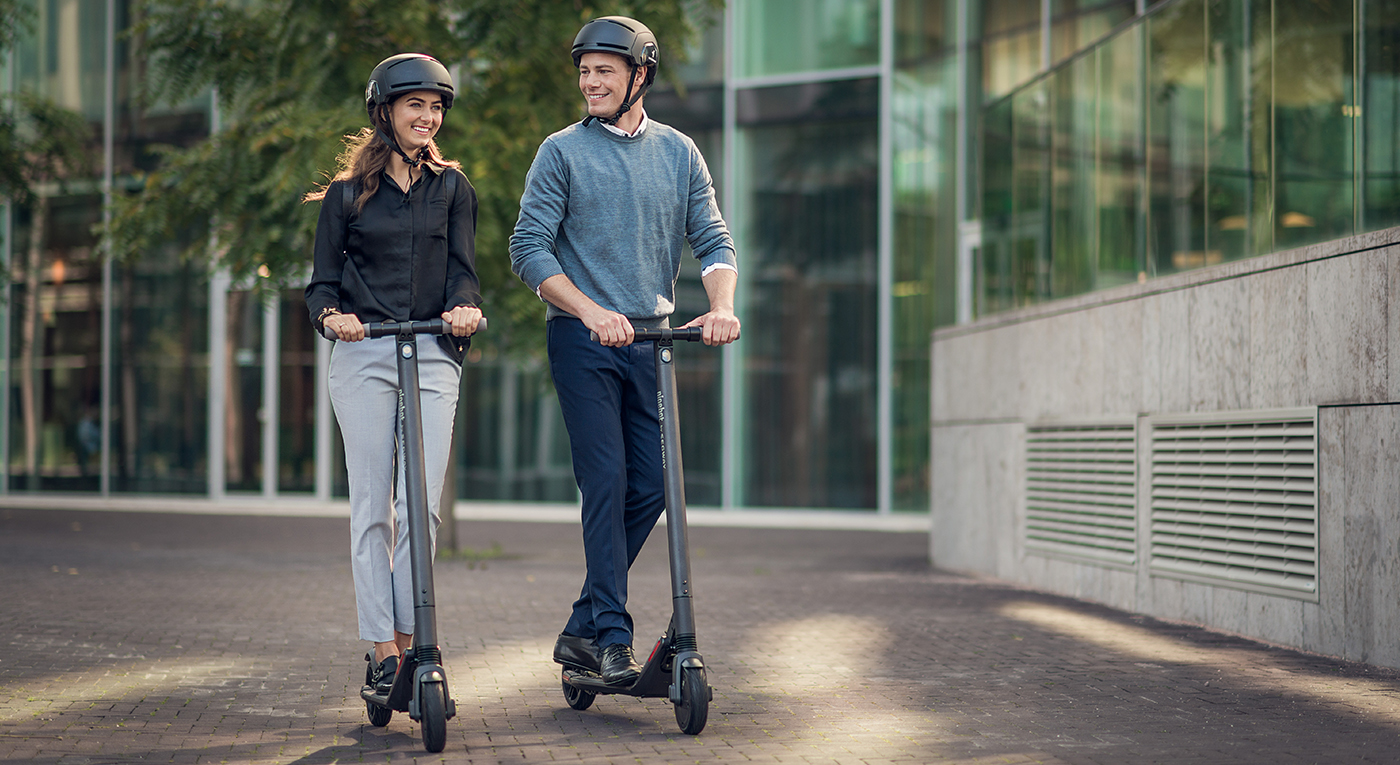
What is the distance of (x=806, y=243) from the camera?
56.5 feet

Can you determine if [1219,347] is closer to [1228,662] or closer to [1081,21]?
[1228,662]

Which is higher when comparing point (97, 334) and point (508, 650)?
point (97, 334)

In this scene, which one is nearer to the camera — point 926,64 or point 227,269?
point 227,269

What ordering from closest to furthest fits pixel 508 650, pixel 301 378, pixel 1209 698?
1. pixel 1209 698
2. pixel 508 650
3. pixel 301 378

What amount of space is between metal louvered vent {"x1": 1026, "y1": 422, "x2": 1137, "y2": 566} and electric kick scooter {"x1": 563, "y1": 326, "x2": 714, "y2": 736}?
458cm

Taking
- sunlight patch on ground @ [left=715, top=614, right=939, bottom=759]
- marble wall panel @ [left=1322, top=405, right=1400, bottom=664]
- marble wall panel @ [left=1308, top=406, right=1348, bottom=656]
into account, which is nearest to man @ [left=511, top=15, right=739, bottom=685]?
sunlight patch on ground @ [left=715, top=614, right=939, bottom=759]

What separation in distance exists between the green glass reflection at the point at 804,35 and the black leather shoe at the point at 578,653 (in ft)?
45.2

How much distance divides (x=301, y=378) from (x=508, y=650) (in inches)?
565

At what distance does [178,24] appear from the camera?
1040 centimetres

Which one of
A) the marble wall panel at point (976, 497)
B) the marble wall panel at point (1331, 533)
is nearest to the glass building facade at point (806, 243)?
the marble wall panel at point (976, 497)

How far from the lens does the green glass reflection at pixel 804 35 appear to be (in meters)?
17.1

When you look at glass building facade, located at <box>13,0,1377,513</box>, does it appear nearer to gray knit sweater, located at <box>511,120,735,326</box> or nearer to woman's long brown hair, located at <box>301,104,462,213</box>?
gray knit sweater, located at <box>511,120,735,326</box>

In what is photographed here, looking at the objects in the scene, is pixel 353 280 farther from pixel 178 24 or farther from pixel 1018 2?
pixel 1018 2

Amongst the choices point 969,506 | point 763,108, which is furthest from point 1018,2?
point 969,506
